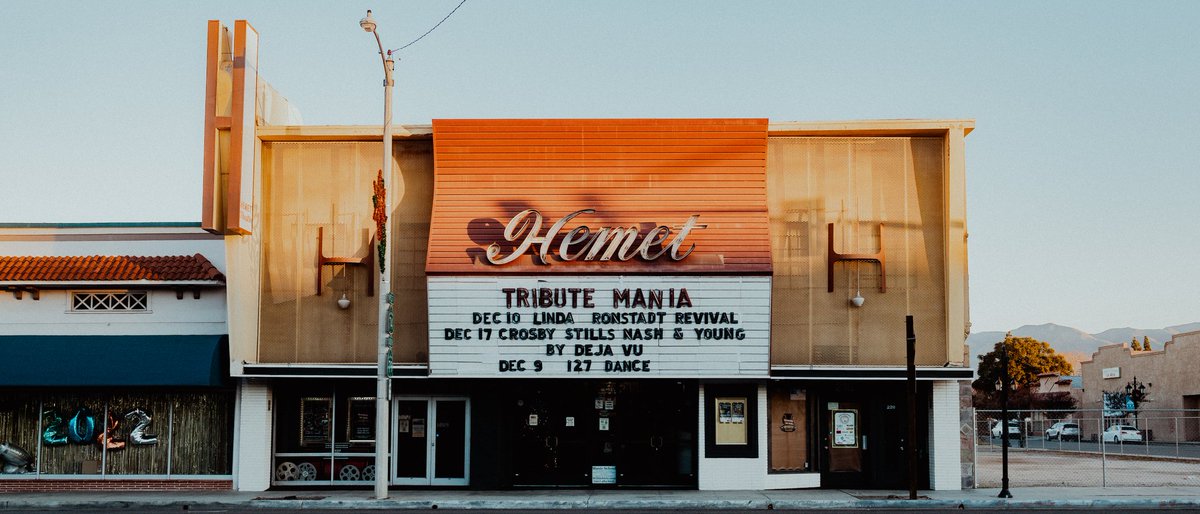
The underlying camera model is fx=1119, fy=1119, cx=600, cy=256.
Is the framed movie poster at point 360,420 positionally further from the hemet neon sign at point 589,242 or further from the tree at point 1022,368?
the tree at point 1022,368

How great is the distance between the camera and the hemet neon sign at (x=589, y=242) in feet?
74.0

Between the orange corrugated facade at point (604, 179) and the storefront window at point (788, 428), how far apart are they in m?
3.71

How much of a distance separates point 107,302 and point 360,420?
594 centimetres

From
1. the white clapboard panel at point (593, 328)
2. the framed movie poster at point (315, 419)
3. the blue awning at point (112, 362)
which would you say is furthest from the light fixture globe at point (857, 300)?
the blue awning at point (112, 362)

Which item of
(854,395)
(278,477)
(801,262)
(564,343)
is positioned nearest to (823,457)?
(854,395)

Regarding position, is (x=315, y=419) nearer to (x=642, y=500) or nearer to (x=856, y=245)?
(x=642, y=500)

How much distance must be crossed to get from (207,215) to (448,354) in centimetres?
558

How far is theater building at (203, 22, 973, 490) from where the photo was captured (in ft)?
74.6

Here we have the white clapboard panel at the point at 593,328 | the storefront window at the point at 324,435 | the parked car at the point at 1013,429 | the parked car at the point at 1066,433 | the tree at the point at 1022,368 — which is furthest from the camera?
the tree at the point at 1022,368

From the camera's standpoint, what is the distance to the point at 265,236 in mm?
23766

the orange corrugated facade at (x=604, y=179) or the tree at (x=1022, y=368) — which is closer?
the orange corrugated facade at (x=604, y=179)

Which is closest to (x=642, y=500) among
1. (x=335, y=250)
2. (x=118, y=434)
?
(x=335, y=250)

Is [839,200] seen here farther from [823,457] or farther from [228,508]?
[228,508]

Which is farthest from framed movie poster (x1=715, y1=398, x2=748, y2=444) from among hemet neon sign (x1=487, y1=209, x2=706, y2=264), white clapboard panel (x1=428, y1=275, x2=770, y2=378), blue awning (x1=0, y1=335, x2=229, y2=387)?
blue awning (x1=0, y1=335, x2=229, y2=387)
